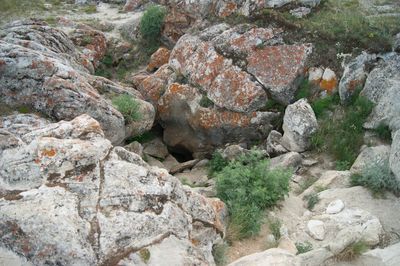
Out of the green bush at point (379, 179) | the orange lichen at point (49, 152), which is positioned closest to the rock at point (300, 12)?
the green bush at point (379, 179)

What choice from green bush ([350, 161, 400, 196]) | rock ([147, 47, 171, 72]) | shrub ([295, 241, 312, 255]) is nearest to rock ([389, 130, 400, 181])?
green bush ([350, 161, 400, 196])

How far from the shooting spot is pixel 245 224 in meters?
7.96

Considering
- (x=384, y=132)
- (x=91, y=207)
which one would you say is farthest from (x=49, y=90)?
(x=384, y=132)

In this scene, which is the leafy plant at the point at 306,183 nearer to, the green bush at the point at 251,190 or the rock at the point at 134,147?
the green bush at the point at 251,190

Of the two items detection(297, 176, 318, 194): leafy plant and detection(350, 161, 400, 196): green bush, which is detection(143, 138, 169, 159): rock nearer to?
detection(297, 176, 318, 194): leafy plant

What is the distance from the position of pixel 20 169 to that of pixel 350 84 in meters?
9.66

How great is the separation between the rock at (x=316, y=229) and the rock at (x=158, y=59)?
9510mm

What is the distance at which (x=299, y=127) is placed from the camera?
12.1 metres

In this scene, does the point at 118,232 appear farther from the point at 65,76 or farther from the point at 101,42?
the point at 101,42

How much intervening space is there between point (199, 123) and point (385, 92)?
5.39m

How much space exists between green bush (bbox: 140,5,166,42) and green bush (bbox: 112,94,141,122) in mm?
5886

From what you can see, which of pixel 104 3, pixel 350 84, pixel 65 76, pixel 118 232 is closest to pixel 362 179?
pixel 350 84

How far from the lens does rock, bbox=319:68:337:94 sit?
12875mm

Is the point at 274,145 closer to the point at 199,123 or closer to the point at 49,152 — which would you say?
the point at 199,123
